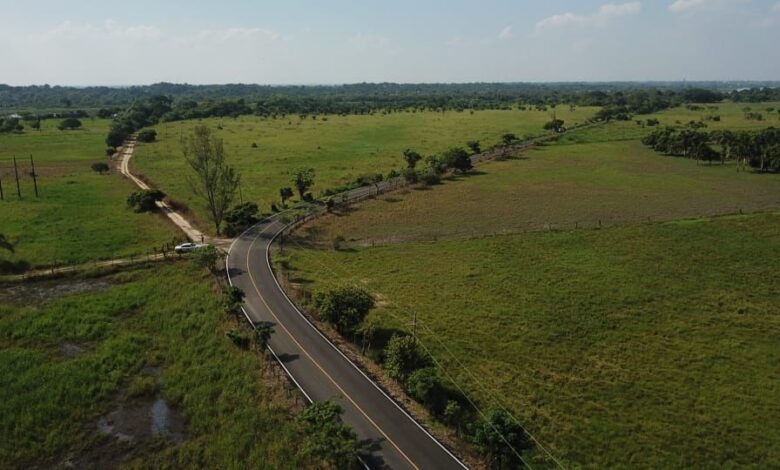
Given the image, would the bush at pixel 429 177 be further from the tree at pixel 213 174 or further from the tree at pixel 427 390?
the tree at pixel 427 390

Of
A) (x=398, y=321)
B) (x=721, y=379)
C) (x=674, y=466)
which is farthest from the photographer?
(x=398, y=321)

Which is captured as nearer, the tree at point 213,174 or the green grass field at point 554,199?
the tree at point 213,174

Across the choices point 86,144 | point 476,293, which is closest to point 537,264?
point 476,293

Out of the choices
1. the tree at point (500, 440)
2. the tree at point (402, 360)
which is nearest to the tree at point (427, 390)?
the tree at point (402, 360)

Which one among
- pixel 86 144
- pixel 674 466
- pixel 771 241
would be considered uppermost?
pixel 86 144

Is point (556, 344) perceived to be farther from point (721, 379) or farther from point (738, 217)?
point (738, 217)

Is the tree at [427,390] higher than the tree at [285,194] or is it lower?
lower
